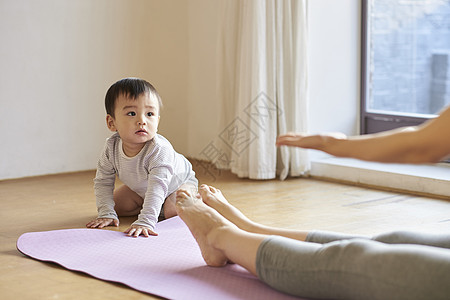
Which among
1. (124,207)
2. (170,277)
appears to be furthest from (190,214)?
(124,207)

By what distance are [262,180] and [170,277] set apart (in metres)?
1.57

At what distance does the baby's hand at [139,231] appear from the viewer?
2.06 meters

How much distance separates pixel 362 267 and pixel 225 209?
58cm

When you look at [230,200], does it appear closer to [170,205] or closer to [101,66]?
[170,205]

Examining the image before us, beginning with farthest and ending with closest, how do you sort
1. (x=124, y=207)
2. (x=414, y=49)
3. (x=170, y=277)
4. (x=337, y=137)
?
1. (x=414, y=49)
2. (x=124, y=207)
3. (x=170, y=277)
4. (x=337, y=137)

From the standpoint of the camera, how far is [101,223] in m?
2.24

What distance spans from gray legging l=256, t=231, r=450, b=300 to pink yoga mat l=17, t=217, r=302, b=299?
0.28 ft

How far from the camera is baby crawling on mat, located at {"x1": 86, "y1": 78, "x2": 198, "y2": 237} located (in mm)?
2186

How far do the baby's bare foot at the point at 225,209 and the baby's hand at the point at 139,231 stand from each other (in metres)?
0.30

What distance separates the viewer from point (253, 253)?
4.91 ft

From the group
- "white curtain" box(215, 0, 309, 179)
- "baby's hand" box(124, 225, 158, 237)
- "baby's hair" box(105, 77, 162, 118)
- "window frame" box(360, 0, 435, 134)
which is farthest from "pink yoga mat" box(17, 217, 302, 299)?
"window frame" box(360, 0, 435, 134)

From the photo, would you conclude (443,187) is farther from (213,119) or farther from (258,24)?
(213,119)

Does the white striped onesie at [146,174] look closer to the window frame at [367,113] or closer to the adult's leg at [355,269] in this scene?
the adult's leg at [355,269]

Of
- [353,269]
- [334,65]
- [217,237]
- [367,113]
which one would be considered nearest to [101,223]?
[217,237]
